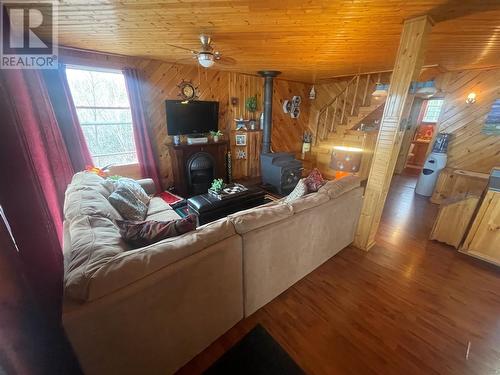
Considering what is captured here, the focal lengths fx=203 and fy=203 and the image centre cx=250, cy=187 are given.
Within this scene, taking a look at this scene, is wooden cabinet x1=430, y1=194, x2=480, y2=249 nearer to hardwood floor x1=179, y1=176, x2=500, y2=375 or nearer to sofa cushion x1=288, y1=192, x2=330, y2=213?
hardwood floor x1=179, y1=176, x2=500, y2=375

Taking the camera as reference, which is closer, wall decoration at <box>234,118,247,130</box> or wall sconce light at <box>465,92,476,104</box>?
wall sconce light at <box>465,92,476,104</box>

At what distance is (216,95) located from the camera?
449cm

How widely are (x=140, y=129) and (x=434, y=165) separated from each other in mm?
5689

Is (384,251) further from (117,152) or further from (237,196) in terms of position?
(117,152)

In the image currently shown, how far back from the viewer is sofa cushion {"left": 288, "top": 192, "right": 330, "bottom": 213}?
1.78 metres

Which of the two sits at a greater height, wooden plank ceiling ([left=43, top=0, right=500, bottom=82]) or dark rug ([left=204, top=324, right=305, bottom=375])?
wooden plank ceiling ([left=43, top=0, right=500, bottom=82])

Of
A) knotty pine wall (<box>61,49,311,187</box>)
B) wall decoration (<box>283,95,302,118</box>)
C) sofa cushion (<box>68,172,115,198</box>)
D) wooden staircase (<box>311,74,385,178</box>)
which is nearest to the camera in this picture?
sofa cushion (<box>68,172,115,198</box>)

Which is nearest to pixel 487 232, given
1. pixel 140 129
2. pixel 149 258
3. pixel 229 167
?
pixel 149 258

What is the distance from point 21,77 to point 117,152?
1.52 metres

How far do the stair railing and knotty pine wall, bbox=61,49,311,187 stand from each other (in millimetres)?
565

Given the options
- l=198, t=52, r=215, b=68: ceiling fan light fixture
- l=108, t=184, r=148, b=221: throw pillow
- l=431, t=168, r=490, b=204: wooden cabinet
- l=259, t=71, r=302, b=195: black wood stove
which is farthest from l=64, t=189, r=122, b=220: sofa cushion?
l=431, t=168, r=490, b=204: wooden cabinet

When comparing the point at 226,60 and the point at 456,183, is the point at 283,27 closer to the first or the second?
the point at 226,60

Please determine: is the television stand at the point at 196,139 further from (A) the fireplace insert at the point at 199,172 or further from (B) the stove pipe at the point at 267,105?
(B) the stove pipe at the point at 267,105

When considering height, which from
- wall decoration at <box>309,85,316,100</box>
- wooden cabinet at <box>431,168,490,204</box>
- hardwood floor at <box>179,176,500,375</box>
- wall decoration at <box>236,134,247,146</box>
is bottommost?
hardwood floor at <box>179,176,500,375</box>
